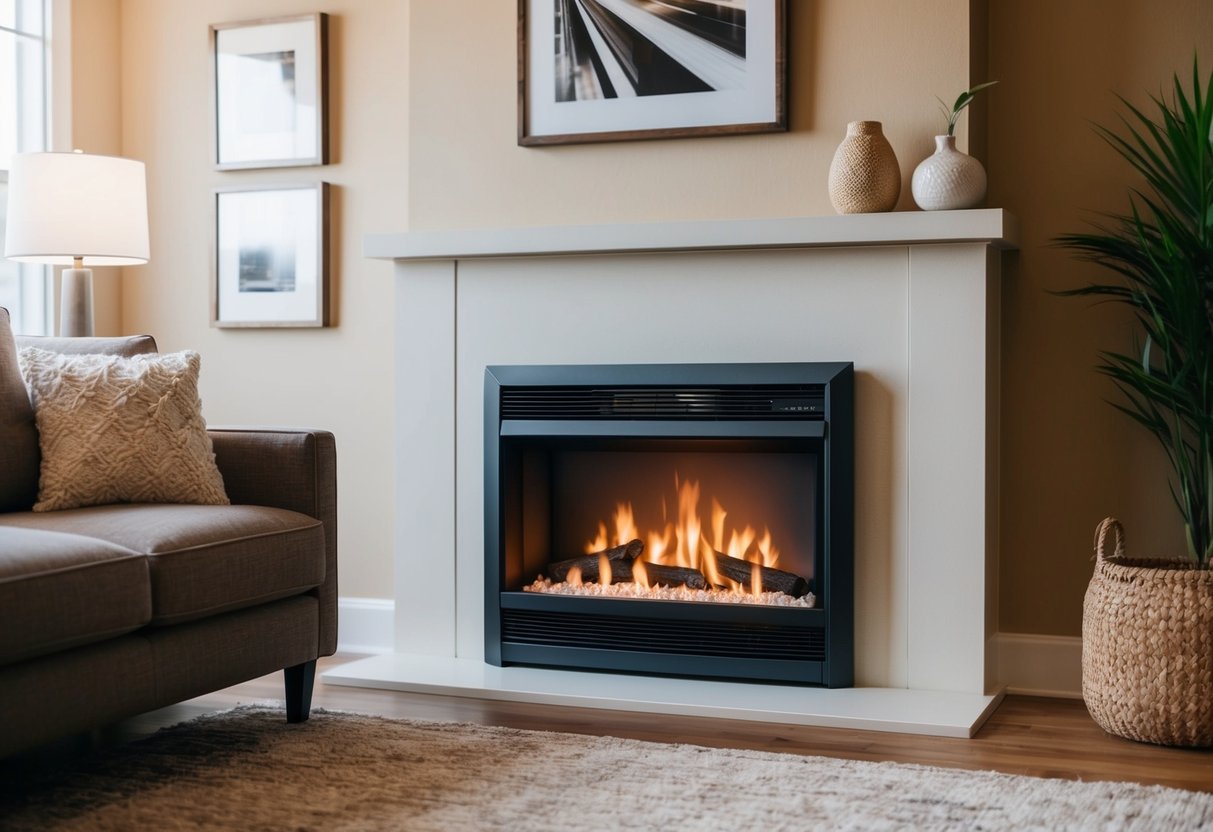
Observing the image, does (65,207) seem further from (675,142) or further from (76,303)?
(675,142)

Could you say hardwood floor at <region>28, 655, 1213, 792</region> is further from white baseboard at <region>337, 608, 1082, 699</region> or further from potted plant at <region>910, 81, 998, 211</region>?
potted plant at <region>910, 81, 998, 211</region>

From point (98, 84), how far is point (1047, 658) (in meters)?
3.48

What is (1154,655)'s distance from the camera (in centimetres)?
286

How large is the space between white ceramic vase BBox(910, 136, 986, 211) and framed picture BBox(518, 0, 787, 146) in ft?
1.40

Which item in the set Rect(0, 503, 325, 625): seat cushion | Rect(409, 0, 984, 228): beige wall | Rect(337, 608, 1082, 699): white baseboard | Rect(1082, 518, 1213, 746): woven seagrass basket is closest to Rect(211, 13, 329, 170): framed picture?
Rect(409, 0, 984, 228): beige wall

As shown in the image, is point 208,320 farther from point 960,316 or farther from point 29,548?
point 960,316

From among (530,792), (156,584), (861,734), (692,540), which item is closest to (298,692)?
(156,584)

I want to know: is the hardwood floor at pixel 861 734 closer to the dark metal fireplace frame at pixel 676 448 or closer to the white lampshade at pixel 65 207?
the dark metal fireplace frame at pixel 676 448

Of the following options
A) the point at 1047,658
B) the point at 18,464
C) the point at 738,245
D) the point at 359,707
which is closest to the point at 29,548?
the point at 18,464

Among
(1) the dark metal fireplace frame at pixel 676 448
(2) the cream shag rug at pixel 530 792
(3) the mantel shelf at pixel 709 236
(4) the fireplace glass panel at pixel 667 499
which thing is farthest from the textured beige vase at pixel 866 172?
(2) the cream shag rug at pixel 530 792

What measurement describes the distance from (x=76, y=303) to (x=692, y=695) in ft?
6.88

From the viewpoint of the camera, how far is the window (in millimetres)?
4117

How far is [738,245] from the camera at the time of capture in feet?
10.7

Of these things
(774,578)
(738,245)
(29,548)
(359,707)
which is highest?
(738,245)
